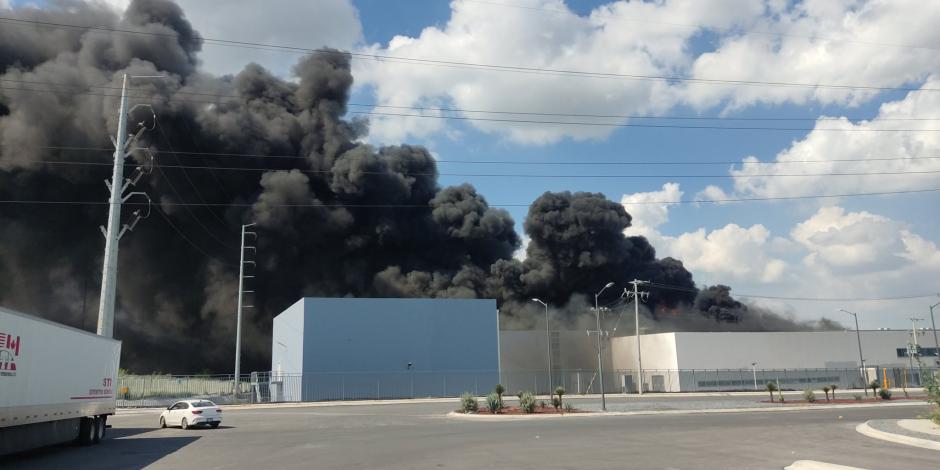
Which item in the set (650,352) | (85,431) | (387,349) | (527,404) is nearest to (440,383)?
(387,349)

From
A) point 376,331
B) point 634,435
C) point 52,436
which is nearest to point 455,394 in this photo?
point 376,331

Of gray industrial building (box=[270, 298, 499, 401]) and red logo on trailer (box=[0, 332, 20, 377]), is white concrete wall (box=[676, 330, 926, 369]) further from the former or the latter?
red logo on trailer (box=[0, 332, 20, 377])

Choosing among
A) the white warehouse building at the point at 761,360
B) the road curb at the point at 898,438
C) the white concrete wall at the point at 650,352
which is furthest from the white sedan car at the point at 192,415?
the white concrete wall at the point at 650,352

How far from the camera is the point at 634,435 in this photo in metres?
18.5

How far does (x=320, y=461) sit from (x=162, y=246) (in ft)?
197

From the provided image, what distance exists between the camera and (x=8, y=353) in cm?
1271

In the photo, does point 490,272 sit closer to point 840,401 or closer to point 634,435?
point 840,401

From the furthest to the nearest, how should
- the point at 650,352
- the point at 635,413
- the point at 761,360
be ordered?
the point at 650,352, the point at 761,360, the point at 635,413

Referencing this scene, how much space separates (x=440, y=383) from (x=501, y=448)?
36955mm

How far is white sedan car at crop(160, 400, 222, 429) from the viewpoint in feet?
78.2

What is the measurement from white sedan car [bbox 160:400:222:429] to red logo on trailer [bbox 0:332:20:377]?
451 inches

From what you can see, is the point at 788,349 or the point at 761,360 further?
the point at 788,349

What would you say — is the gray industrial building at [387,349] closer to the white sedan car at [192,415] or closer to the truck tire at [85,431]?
the white sedan car at [192,415]

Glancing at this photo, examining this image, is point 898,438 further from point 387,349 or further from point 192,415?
point 387,349
